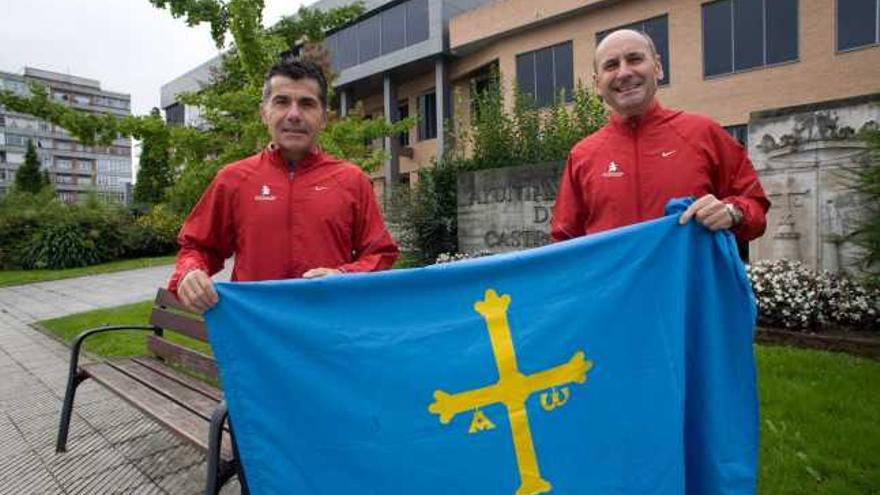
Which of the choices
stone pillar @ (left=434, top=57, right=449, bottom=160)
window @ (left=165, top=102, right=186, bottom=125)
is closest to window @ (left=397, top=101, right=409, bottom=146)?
stone pillar @ (left=434, top=57, right=449, bottom=160)

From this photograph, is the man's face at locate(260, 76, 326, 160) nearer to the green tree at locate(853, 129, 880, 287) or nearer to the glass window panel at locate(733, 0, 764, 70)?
the green tree at locate(853, 129, 880, 287)

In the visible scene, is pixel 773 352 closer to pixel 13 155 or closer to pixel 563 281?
pixel 563 281

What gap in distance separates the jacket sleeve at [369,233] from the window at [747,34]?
20089 mm

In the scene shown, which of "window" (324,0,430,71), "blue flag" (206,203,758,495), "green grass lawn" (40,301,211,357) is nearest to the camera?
"blue flag" (206,203,758,495)

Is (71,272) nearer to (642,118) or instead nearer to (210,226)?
(210,226)

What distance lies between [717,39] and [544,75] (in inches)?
267

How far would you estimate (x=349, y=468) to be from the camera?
1954 mm

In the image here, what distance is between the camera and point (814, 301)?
6.02 m

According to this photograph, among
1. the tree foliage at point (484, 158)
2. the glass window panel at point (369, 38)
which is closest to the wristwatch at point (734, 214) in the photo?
the tree foliage at point (484, 158)

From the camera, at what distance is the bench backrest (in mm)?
3814

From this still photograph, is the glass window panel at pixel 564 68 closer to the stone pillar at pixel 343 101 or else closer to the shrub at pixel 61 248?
the stone pillar at pixel 343 101

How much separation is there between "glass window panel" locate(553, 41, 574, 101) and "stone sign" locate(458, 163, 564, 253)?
15.0m

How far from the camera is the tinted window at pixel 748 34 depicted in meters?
18.9

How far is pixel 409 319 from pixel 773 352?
15.3 ft
